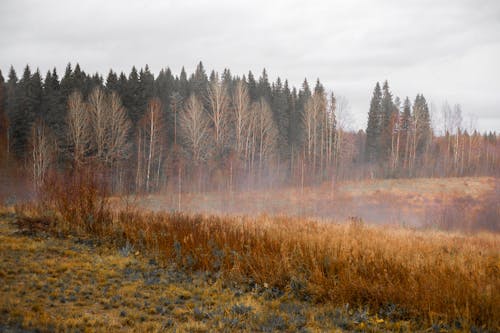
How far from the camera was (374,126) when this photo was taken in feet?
190

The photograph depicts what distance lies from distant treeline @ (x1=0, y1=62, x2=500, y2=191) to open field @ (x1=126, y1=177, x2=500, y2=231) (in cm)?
243

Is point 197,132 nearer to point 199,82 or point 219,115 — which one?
point 219,115

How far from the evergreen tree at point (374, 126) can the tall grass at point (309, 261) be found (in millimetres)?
47729

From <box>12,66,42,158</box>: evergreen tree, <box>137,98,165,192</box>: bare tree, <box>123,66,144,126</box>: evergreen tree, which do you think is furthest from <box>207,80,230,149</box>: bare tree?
<box>12,66,42,158</box>: evergreen tree

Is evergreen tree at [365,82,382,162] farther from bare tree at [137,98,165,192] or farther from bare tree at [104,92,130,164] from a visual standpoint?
bare tree at [104,92,130,164]

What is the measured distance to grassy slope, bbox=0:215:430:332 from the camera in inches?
185

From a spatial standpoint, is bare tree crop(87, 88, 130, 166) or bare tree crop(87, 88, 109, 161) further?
bare tree crop(87, 88, 130, 166)

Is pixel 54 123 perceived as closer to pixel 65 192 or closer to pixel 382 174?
pixel 65 192

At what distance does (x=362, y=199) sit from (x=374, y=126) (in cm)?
2690

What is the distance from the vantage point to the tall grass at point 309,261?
556 centimetres

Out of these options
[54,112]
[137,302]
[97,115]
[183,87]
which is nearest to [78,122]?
[97,115]

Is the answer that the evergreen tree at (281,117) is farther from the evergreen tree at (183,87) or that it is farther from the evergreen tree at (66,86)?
the evergreen tree at (66,86)

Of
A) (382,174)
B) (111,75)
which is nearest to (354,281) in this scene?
(382,174)

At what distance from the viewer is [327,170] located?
141ft
